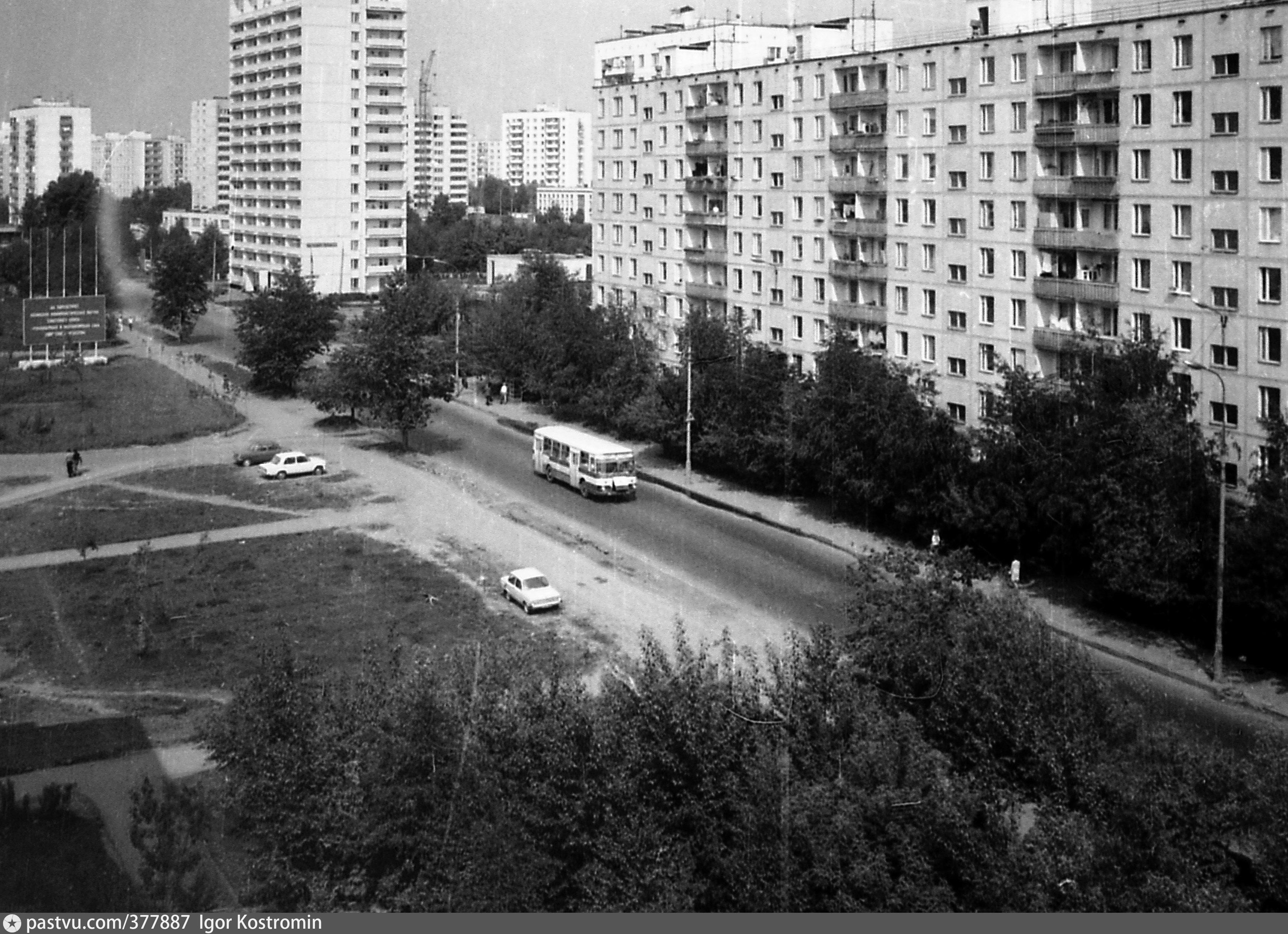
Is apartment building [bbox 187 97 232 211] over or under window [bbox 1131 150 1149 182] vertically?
over

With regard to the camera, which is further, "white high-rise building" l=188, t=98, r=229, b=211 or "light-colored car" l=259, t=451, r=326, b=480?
"white high-rise building" l=188, t=98, r=229, b=211

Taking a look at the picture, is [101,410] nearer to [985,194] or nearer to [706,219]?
[706,219]

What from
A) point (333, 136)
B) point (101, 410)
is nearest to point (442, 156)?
point (333, 136)

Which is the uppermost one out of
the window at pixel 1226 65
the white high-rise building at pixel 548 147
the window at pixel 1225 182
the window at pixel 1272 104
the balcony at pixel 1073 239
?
the white high-rise building at pixel 548 147

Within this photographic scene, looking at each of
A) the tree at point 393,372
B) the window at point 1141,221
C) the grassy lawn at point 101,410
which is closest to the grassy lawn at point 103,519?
the grassy lawn at point 101,410

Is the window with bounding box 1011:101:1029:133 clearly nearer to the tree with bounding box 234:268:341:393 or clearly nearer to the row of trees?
the row of trees

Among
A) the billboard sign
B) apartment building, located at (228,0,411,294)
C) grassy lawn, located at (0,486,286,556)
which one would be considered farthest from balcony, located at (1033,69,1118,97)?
apartment building, located at (228,0,411,294)

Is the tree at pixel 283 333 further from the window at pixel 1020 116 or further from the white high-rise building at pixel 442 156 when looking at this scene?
the white high-rise building at pixel 442 156
